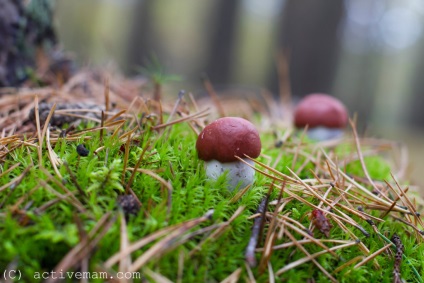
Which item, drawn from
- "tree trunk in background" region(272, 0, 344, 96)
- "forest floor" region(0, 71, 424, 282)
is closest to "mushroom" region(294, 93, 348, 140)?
"forest floor" region(0, 71, 424, 282)

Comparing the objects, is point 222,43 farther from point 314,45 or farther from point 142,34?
point 142,34

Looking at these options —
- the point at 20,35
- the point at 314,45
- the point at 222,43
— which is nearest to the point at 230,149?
the point at 20,35

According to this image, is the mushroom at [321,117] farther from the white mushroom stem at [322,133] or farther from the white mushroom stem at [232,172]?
the white mushroom stem at [232,172]

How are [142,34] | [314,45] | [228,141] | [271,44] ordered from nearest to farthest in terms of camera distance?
[228,141] → [314,45] → [271,44] → [142,34]

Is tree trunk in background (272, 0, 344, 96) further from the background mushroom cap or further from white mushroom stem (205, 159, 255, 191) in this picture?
white mushroom stem (205, 159, 255, 191)

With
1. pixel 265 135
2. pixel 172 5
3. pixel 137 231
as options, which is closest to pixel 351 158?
pixel 265 135

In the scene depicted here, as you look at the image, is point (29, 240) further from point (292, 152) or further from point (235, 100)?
point (235, 100)

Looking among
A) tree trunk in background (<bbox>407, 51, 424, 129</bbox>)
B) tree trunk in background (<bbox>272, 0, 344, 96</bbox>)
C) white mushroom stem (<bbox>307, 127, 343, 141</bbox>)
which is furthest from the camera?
tree trunk in background (<bbox>407, 51, 424, 129</bbox>)

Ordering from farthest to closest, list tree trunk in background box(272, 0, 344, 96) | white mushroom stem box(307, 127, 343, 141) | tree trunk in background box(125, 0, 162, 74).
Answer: tree trunk in background box(125, 0, 162, 74) → tree trunk in background box(272, 0, 344, 96) → white mushroom stem box(307, 127, 343, 141)
